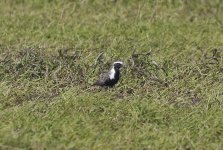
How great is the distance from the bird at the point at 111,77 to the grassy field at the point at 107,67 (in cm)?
7

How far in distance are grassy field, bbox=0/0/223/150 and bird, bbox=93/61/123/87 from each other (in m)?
0.07

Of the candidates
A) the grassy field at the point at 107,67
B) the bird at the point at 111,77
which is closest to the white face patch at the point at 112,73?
the bird at the point at 111,77

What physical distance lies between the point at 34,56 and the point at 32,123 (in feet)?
4.89

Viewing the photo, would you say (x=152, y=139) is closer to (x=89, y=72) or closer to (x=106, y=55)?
(x=89, y=72)

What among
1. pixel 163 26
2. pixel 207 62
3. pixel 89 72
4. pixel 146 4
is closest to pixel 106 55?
pixel 89 72

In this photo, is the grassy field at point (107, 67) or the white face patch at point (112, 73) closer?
the grassy field at point (107, 67)

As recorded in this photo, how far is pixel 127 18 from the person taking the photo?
8664mm

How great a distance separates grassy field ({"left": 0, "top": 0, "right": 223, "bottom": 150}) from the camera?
491cm

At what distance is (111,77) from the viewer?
5.90 metres

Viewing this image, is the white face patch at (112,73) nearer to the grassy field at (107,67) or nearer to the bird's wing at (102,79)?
the bird's wing at (102,79)

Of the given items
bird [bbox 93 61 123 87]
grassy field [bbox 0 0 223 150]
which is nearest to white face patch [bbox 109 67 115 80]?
bird [bbox 93 61 123 87]

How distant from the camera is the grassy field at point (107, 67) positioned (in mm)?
4910

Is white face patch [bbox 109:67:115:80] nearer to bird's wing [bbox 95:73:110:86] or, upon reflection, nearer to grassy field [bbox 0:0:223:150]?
bird's wing [bbox 95:73:110:86]

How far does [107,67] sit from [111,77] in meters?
0.63
